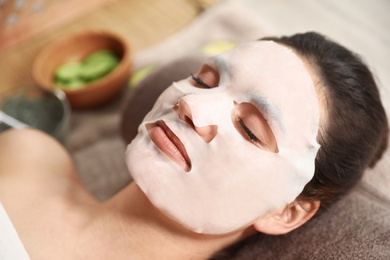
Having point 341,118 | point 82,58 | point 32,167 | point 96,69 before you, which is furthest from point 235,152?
point 82,58

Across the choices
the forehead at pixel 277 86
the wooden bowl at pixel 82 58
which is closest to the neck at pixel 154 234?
the forehead at pixel 277 86

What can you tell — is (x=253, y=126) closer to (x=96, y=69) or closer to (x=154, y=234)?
(x=154, y=234)

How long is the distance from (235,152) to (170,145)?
13 cm

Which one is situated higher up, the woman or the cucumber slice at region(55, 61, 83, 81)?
the woman

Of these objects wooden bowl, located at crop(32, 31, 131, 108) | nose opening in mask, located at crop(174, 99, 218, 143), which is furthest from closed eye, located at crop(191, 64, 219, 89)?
wooden bowl, located at crop(32, 31, 131, 108)

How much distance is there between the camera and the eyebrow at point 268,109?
866mm

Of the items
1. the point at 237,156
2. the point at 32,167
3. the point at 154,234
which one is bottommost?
the point at 32,167

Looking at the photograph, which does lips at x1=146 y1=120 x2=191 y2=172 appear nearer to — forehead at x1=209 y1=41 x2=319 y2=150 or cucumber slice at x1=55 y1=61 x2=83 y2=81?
forehead at x1=209 y1=41 x2=319 y2=150

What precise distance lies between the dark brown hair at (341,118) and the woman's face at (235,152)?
4cm

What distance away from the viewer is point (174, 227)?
987 millimetres

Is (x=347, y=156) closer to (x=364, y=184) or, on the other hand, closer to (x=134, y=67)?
(x=364, y=184)

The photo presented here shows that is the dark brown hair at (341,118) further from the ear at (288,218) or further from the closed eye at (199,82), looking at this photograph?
the closed eye at (199,82)

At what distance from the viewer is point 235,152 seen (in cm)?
87

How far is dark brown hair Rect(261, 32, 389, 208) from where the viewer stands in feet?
2.97
